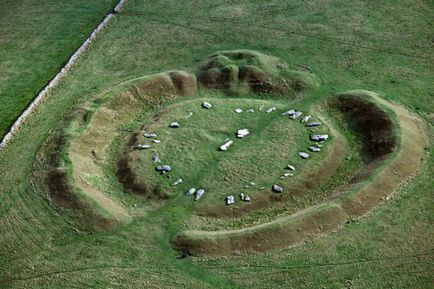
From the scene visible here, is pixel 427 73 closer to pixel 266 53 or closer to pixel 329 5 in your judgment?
pixel 266 53

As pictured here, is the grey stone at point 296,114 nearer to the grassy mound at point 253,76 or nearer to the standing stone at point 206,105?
the grassy mound at point 253,76

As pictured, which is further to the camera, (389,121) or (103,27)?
(103,27)

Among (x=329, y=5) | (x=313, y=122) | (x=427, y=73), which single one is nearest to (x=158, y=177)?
(x=313, y=122)

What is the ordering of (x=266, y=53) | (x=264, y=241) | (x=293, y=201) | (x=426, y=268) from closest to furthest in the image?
(x=426, y=268) → (x=264, y=241) → (x=293, y=201) → (x=266, y=53)

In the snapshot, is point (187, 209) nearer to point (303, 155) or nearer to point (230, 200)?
point (230, 200)

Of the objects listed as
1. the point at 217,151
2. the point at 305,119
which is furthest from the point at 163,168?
the point at 305,119

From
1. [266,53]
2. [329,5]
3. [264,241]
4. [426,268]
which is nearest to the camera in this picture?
[426,268]

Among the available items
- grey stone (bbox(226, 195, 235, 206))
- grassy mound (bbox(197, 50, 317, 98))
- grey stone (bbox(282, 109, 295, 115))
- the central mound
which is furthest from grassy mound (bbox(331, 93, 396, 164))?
grey stone (bbox(226, 195, 235, 206))

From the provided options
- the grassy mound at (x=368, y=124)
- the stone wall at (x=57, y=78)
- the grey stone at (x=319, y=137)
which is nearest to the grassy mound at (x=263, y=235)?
the grassy mound at (x=368, y=124)
